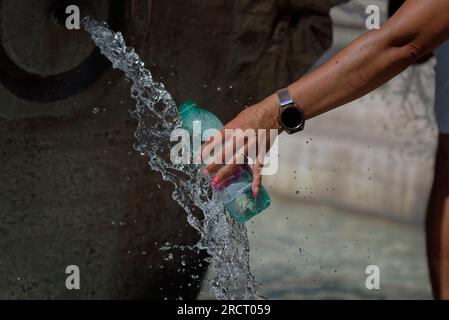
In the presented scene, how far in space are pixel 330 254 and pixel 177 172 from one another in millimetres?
2112

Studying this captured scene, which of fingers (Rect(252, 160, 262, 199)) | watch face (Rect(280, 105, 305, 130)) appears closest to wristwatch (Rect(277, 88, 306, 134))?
watch face (Rect(280, 105, 305, 130))

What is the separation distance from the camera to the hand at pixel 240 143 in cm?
262

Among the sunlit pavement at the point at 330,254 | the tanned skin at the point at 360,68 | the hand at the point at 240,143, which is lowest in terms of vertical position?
the hand at the point at 240,143

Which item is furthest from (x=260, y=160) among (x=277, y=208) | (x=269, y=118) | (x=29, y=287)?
(x=277, y=208)

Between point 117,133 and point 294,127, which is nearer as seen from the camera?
point 294,127

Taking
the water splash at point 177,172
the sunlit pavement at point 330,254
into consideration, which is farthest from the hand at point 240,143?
the sunlit pavement at point 330,254

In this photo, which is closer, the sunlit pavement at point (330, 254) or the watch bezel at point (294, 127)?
the watch bezel at point (294, 127)

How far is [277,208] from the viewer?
6180mm

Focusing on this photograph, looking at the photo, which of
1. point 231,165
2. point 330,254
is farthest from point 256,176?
point 330,254

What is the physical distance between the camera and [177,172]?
363 cm

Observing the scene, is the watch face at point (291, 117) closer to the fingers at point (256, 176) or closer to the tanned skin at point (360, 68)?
the tanned skin at point (360, 68)

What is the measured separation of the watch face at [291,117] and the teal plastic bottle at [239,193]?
17 cm

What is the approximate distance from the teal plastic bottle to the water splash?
0.14 m

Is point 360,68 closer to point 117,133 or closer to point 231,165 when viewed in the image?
point 231,165
